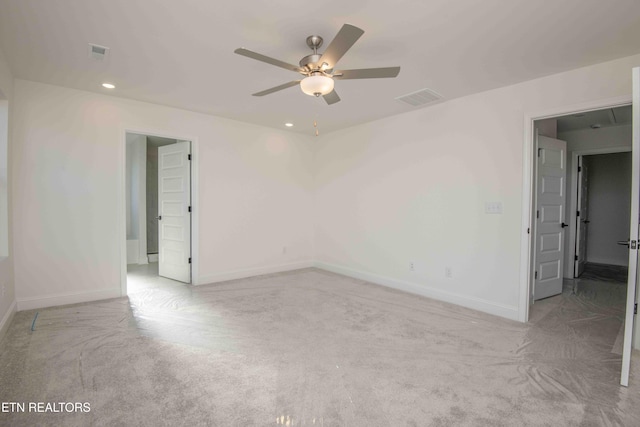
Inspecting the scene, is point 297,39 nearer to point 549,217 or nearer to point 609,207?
point 549,217

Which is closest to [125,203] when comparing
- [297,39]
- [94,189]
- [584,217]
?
[94,189]

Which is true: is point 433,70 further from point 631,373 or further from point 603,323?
point 603,323

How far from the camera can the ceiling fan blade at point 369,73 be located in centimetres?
216

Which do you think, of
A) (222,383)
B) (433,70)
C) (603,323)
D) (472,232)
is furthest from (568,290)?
(222,383)

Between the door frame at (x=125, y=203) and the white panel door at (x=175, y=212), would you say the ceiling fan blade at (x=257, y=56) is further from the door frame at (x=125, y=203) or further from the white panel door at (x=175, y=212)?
the white panel door at (x=175, y=212)

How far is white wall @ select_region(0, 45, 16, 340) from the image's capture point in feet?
9.32

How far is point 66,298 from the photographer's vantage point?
3682 millimetres

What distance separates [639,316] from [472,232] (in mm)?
1558

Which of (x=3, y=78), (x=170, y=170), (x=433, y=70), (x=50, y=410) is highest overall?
(x=433, y=70)

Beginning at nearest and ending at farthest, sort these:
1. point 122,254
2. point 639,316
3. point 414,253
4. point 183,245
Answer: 1. point 639,316
2. point 122,254
3. point 414,253
4. point 183,245

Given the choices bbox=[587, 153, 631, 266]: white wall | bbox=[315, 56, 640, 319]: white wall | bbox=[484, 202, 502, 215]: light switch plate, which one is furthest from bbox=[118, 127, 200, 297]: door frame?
bbox=[587, 153, 631, 266]: white wall

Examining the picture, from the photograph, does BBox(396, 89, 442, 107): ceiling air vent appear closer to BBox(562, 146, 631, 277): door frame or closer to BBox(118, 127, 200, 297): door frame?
BBox(118, 127, 200, 297): door frame

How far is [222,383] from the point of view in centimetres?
217

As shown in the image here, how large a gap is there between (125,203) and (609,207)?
28.4ft
